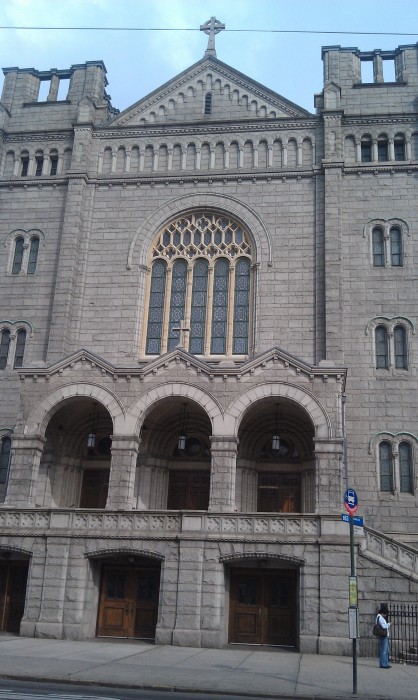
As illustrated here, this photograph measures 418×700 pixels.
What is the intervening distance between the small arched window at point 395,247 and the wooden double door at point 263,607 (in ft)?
43.4

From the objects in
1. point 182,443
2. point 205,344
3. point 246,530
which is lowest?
point 246,530

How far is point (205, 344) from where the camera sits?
27.9m

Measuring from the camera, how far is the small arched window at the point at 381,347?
26.7 meters

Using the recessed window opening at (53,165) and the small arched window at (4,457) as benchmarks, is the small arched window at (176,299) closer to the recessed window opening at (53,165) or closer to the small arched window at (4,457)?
the small arched window at (4,457)

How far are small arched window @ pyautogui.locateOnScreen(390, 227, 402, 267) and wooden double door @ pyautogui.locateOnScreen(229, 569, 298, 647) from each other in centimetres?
1324

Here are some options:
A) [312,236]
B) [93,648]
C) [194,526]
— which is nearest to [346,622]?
[194,526]

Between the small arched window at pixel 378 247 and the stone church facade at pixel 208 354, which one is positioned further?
the small arched window at pixel 378 247

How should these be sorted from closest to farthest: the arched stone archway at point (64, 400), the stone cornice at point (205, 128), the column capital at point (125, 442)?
the column capital at point (125, 442) < the arched stone archway at point (64, 400) < the stone cornice at point (205, 128)

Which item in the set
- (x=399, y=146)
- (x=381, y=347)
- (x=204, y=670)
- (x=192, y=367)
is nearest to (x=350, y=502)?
(x=204, y=670)

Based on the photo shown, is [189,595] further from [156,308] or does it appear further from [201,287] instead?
[201,287]

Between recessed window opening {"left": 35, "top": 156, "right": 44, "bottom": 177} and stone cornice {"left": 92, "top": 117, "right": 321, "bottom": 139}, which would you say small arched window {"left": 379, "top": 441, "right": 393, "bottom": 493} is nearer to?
stone cornice {"left": 92, "top": 117, "right": 321, "bottom": 139}

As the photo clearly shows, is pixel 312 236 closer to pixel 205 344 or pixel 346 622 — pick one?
pixel 205 344

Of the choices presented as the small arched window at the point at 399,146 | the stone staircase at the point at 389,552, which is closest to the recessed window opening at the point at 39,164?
the small arched window at the point at 399,146

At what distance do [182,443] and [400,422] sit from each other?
8155 mm
